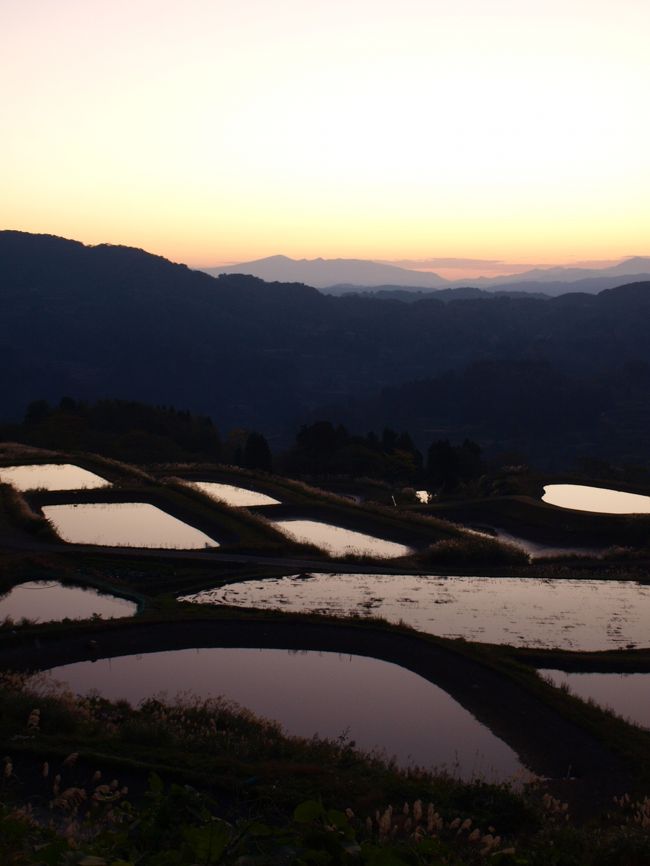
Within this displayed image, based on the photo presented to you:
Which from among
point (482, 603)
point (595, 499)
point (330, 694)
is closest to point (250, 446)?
point (595, 499)

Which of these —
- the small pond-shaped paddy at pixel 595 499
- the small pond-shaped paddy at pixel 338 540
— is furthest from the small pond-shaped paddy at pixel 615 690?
the small pond-shaped paddy at pixel 595 499

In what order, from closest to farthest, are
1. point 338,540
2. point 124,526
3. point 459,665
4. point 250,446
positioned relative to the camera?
1. point 459,665
2. point 124,526
3. point 338,540
4. point 250,446

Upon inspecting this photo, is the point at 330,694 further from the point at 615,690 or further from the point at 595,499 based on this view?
the point at 595,499

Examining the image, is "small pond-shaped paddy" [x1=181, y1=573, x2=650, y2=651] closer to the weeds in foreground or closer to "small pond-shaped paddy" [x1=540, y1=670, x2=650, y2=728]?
"small pond-shaped paddy" [x1=540, y1=670, x2=650, y2=728]

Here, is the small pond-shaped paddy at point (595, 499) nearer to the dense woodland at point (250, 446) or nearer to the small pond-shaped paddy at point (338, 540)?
the dense woodland at point (250, 446)

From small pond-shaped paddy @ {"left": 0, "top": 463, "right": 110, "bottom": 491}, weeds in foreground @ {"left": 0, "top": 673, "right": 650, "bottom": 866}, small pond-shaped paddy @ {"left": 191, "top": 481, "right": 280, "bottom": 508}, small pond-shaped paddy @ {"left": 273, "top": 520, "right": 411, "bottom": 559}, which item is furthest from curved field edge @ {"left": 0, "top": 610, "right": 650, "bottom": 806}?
→ small pond-shaped paddy @ {"left": 0, "top": 463, "right": 110, "bottom": 491}

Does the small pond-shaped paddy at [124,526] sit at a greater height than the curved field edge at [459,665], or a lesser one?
lesser
